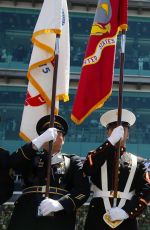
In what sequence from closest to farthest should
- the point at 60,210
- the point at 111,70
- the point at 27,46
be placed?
the point at 60,210 < the point at 111,70 < the point at 27,46

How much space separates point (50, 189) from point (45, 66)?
1302 millimetres

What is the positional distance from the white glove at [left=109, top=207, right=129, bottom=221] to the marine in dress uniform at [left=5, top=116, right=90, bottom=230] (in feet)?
0.76

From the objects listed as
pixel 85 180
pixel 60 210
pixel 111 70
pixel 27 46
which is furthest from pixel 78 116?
pixel 27 46

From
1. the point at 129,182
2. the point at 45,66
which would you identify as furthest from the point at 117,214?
the point at 45,66

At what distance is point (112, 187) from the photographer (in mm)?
3498

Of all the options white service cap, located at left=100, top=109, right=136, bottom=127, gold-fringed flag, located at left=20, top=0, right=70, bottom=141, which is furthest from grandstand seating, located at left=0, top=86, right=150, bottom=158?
white service cap, located at left=100, top=109, right=136, bottom=127

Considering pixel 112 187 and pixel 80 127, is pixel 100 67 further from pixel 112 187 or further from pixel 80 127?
pixel 80 127

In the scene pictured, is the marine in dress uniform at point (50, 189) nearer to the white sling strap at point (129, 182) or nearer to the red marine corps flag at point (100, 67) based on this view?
the white sling strap at point (129, 182)

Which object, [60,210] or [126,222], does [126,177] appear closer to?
[126,222]

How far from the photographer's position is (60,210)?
3.35 m

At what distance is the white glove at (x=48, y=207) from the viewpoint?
3242mm

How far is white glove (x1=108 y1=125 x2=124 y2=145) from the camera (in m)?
3.44

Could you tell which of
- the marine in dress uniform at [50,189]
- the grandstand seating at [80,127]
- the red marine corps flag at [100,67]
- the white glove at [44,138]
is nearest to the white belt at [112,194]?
the marine in dress uniform at [50,189]

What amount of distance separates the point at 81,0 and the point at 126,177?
12.2 metres
